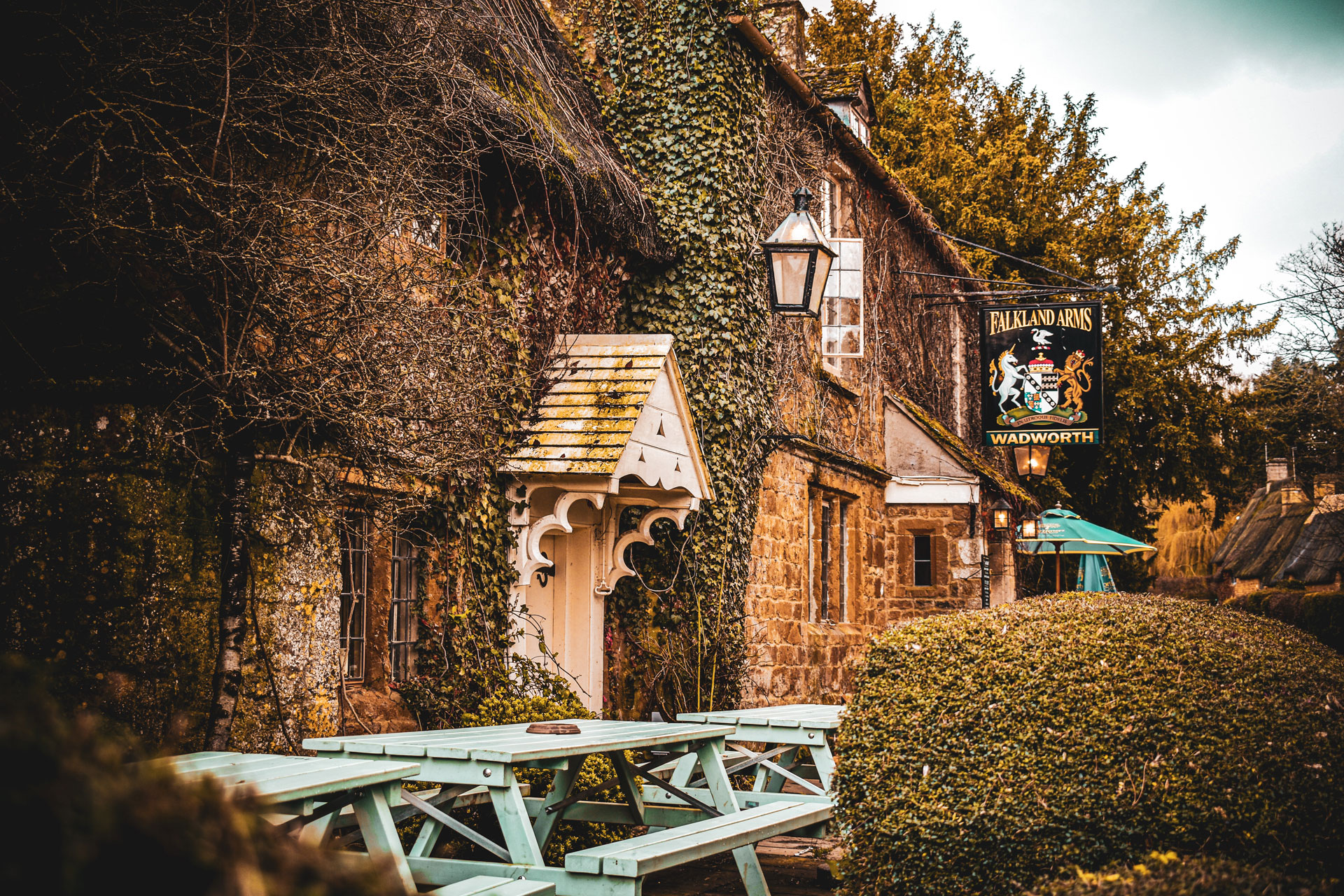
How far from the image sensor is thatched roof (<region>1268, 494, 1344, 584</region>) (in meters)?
28.5

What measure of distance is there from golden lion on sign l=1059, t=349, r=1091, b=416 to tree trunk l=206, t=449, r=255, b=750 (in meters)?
12.2

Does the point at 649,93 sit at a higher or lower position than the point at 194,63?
higher

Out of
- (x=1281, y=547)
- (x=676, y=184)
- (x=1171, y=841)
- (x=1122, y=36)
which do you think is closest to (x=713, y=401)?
(x=676, y=184)

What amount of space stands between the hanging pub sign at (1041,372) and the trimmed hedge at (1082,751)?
10.6 m

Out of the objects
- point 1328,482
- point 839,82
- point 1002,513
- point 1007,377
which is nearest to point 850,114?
point 839,82

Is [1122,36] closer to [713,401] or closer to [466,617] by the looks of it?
[713,401]

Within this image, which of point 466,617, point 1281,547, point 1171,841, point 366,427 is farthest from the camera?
point 1281,547

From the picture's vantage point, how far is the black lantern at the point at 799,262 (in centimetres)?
881

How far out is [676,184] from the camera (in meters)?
9.93

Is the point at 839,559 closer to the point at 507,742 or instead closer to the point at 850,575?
the point at 850,575

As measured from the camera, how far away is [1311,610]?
75.6ft

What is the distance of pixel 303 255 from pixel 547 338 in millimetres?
3686

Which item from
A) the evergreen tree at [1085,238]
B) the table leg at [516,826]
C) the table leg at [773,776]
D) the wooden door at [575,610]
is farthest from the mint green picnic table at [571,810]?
the evergreen tree at [1085,238]

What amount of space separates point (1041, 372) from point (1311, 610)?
12644mm
